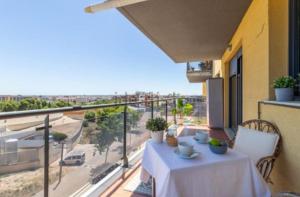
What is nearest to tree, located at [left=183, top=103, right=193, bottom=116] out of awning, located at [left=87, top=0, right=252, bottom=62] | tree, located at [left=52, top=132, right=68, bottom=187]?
awning, located at [left=87, top=0, right=252, bottom=62]

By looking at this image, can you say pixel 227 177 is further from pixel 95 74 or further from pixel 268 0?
pixel 95 74

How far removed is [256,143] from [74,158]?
199 cm

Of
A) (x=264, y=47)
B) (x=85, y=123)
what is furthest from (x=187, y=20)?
(x=85, y=123)

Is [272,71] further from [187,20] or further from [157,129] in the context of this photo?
[187,20]

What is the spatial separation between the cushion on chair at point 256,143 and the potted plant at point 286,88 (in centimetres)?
41

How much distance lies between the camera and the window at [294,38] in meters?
1.99

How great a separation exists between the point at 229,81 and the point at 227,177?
5091mm

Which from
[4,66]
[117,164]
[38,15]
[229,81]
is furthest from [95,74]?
[117,164]

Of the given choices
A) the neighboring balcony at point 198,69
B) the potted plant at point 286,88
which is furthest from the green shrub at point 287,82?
the neighboring balcony at point 198,69

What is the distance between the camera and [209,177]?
141cm

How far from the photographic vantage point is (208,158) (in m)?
1.53

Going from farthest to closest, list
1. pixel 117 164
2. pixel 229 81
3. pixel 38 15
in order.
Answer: pixel 38 15 < pixel 229 81 < pixel 117 164

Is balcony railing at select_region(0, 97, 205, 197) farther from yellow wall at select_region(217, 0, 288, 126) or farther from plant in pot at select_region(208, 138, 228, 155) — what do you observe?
yellow wall at select_region(217, 0, 288, 126)

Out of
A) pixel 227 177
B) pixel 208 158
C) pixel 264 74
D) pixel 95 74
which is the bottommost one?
pixel 227 177
